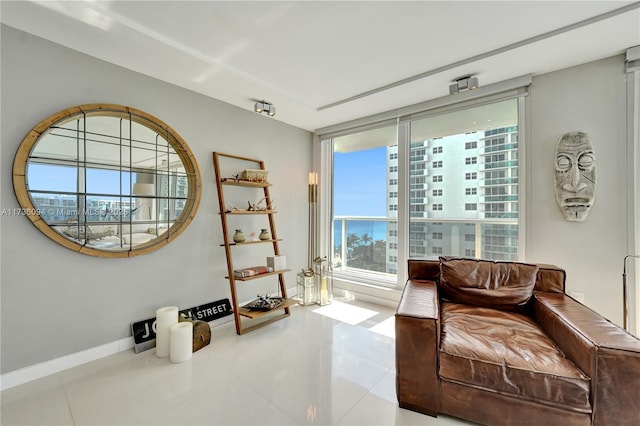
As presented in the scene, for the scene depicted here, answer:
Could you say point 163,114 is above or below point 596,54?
below

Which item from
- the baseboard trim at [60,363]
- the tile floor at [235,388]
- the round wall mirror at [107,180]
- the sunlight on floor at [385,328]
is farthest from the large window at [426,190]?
the baseboard trim at [60,363]

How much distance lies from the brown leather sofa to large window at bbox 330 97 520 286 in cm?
86

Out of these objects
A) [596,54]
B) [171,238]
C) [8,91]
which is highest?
[596,54]

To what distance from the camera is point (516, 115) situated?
2658mm

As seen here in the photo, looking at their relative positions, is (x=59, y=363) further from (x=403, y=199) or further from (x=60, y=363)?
(x=403, y=199)

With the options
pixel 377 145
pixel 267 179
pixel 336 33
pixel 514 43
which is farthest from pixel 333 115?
pixel 514 43

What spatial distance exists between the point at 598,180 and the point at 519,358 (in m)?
1.83

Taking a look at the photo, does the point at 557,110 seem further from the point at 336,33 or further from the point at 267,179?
the point at 267,179

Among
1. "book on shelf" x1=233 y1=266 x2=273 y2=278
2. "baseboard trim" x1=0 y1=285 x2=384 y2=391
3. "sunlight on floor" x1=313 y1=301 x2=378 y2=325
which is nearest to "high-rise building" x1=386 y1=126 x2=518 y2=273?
"sunlight on floor" x1=313 y1=301 x2=378 y2=325

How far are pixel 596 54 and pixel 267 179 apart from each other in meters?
3.36

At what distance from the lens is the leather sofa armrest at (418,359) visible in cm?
154

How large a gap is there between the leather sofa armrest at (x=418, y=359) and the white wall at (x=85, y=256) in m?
2.15

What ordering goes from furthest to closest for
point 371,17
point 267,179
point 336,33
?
1. point 267,179
2. point 336,33
3. point 371,17

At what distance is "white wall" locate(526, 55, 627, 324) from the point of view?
7.02ft
